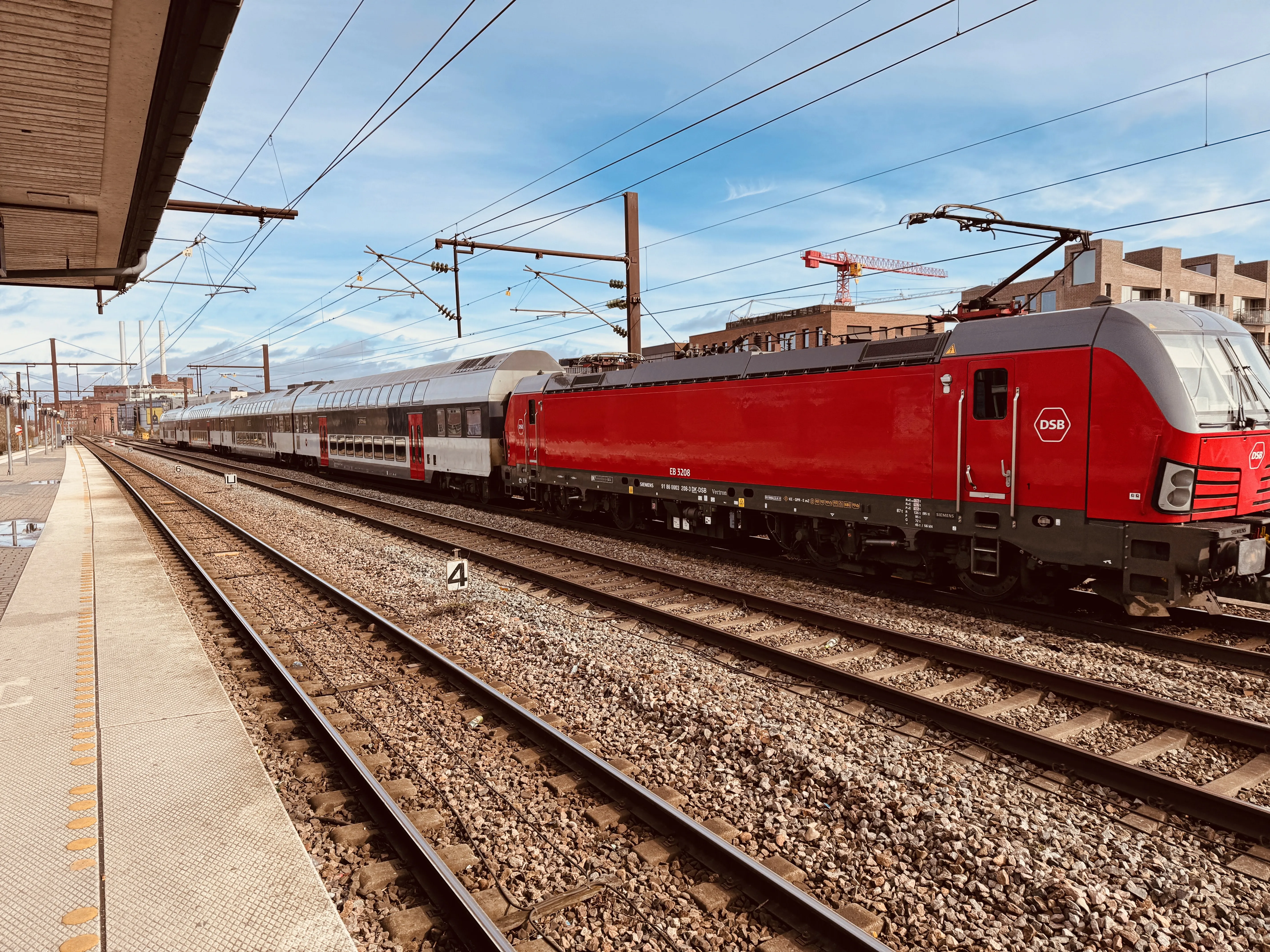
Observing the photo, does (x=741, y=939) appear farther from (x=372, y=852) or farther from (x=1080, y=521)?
(x=1080, y=521)

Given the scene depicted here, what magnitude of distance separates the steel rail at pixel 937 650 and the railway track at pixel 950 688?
12 millimetres

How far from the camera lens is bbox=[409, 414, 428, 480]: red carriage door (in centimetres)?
2444

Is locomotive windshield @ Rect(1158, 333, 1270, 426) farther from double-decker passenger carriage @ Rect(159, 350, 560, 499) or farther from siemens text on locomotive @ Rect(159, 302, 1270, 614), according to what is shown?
double-decker passenger carriage @ Rect(159, 350, 560, 499)

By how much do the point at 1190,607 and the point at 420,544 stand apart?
12695mm

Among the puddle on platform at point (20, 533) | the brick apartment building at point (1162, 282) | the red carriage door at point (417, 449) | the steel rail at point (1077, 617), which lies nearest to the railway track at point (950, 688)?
the steel rail at point (1077, 617)

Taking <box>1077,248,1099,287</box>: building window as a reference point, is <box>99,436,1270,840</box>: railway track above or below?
below

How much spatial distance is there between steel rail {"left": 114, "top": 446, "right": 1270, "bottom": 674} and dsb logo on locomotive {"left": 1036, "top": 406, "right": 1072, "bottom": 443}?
211 cm

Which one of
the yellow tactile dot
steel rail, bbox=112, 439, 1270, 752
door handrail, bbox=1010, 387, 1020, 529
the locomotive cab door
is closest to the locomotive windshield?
door handrail, bbox=1010, 387, 1020, 529

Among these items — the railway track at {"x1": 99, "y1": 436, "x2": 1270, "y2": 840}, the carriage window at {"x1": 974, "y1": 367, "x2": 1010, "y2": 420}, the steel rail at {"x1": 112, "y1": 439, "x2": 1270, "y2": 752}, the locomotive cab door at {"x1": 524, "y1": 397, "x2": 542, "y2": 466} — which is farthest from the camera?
the locomotive cab door at {"x1": 524, "y1": 397, "x2": 542, "y2": 466}

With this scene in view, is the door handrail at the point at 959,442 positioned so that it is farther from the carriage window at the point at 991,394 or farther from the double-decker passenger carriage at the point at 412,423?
the double-decker passenger carriage at the point at 412,423

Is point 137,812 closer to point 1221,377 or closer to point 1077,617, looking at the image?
point 1077,617

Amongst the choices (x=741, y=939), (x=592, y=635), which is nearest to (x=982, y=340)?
(x=592, y=635)

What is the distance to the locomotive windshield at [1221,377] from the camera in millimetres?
7773

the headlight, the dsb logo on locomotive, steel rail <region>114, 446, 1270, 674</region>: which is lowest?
steel rail <region>114, 446, 1270, 674</region>
